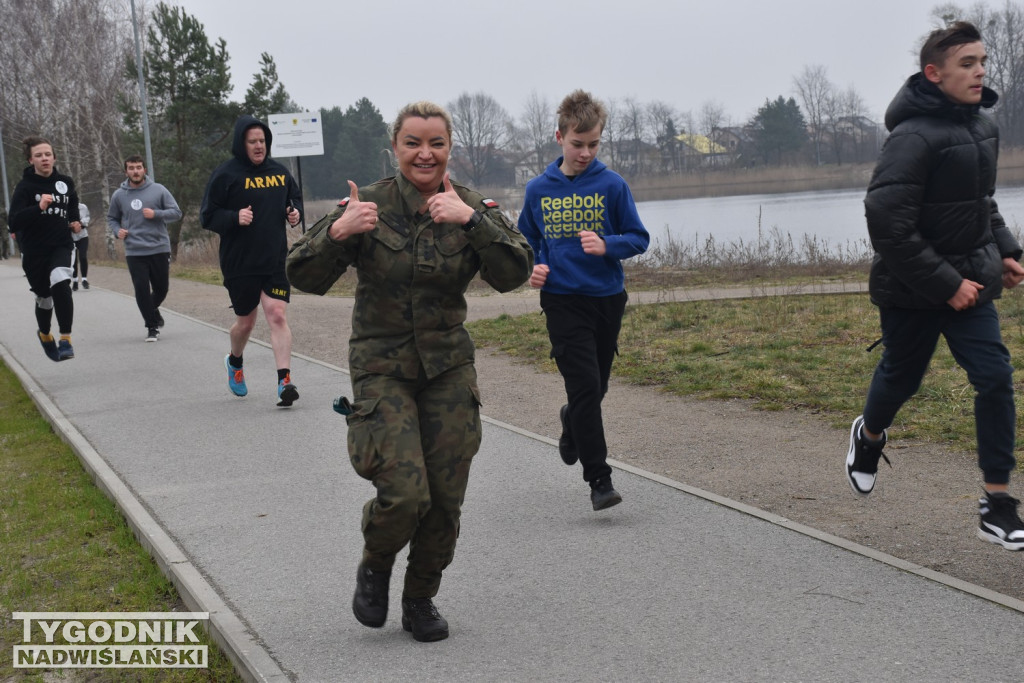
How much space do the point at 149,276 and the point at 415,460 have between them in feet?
34.0

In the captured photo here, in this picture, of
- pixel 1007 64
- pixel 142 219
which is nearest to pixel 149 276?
pixel 142 219

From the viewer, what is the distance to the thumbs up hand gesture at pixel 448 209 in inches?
154

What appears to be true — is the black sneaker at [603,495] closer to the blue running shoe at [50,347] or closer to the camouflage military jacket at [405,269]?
the camouflage military jacket at [405,269]

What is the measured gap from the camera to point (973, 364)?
4902 millimetres

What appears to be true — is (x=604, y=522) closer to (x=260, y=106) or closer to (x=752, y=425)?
(x=752, y=425)

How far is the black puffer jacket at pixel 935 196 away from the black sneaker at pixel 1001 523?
0.82m

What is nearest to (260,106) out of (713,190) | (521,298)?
(521,298)

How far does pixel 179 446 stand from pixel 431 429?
4145 millimetres

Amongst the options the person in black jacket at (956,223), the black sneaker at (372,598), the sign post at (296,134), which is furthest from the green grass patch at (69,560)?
the sign post at (296,134)

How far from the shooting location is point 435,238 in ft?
13.5

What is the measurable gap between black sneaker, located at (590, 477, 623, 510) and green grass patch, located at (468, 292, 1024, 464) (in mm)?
2314

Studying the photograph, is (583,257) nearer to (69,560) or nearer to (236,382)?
(69,560)

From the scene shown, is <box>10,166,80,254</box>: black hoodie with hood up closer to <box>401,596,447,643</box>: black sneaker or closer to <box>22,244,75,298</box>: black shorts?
<box>22,244,75,298</box>: black shorts

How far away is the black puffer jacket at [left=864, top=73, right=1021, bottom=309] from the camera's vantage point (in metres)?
4.85
